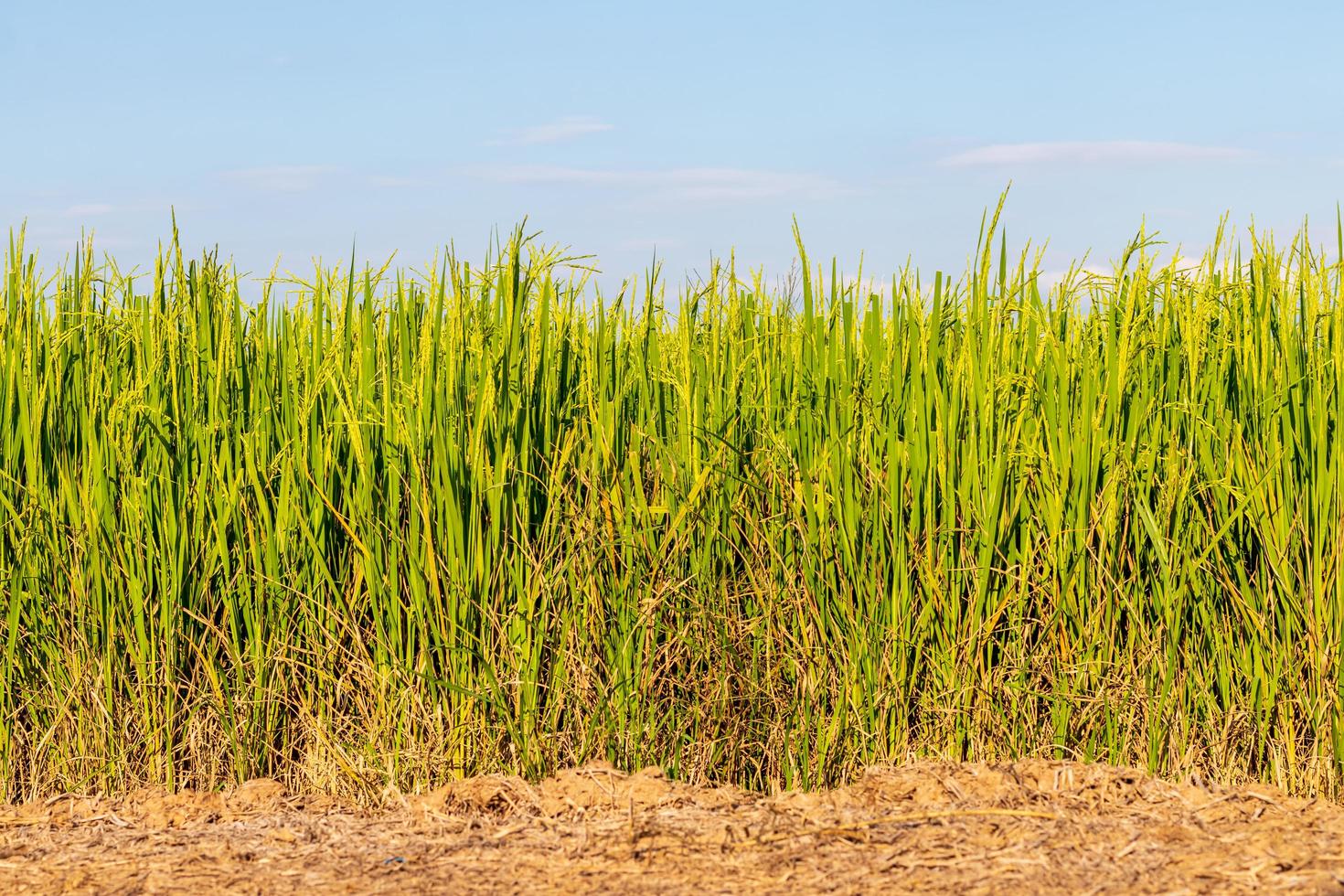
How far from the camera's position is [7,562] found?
4.27 m

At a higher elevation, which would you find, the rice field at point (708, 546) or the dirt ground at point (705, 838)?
the rice field at point (708, 546)

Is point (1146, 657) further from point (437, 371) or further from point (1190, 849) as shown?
point (437, 371)

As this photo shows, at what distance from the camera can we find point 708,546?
153 inches

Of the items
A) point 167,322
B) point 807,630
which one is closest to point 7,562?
point 167,322

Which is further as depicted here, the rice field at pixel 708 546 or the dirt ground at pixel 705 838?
the rice field at pixel 708 546

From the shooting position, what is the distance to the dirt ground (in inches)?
125

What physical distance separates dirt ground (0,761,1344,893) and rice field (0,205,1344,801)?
18cm

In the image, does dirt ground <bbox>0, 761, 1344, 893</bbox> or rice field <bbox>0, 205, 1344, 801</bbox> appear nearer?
dirt ground <bbox>0, 761, 1344, 893</bbox>

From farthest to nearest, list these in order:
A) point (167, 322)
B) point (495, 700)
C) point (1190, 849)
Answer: point (167, 322) → point (495, 700) → point (1190, 849)

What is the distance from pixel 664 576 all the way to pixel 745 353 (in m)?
0.82

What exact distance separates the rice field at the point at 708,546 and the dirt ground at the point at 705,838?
7.1 inches

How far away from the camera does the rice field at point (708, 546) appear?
3.88m

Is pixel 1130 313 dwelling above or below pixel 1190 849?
above

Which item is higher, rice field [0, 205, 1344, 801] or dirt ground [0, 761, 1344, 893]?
rice field [0, 205, 1344, 801]
